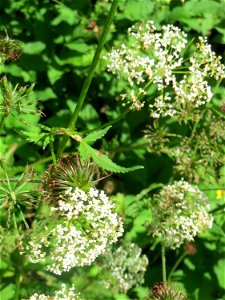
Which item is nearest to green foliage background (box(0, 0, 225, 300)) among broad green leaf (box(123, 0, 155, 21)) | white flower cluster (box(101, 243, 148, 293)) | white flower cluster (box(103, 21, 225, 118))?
broad green leaf (box(123, 0, 155, 21))

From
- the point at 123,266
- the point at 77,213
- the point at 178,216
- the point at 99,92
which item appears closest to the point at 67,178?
the point at 77,213

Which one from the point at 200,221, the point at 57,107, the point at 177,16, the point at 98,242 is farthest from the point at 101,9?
the point at 98,242

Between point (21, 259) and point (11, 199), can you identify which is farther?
point (21, 259)

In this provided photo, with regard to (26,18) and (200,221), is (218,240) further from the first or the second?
(26,18)

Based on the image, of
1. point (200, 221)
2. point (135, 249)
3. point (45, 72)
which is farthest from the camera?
point (45, 72)

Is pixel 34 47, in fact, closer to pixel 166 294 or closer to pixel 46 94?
pixel 46 94

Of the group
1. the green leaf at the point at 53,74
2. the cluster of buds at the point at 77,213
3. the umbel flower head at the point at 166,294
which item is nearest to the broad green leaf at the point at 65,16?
the green leaf at the point at 53,74

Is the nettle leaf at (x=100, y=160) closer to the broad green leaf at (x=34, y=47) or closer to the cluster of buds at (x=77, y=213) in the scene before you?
the cluster of buds at (x=77, y=213)

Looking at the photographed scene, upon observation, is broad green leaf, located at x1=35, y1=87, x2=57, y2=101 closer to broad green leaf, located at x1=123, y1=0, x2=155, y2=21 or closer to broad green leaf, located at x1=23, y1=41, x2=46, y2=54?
broad green leaf, located at x1=23, y1=41, x2=46, y2=54

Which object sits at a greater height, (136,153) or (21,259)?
(136,153)
